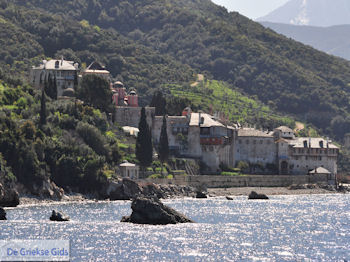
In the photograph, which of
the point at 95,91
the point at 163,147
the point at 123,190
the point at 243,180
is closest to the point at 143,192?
the point at 123,190

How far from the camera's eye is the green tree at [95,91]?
15475 centimetres

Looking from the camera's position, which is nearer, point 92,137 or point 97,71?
point 92,137

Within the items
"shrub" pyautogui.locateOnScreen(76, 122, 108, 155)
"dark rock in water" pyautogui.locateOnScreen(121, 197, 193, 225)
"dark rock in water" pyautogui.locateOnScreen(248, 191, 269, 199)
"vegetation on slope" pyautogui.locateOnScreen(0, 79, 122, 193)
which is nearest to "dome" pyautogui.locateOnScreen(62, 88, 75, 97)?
"vegetation on slope" pyautogui.locateOnScreen(0, 79, 122, 193)

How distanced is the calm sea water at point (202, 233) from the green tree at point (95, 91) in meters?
36.3

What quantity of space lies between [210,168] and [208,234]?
65490 mm

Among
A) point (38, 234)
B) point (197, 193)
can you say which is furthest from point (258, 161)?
point (38, 234)

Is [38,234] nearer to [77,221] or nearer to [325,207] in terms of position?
[77,221]

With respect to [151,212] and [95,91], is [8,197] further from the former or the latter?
[95,91]

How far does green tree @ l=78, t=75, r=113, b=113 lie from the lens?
155m

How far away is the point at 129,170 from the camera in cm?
13762

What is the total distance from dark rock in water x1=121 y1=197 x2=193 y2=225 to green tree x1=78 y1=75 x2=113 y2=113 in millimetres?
59616

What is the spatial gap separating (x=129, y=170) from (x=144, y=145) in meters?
6.40

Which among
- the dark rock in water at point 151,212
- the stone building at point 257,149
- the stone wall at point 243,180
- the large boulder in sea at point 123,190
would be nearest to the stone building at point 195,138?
the stone wall at point 243,180

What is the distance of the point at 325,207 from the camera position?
125 meters
